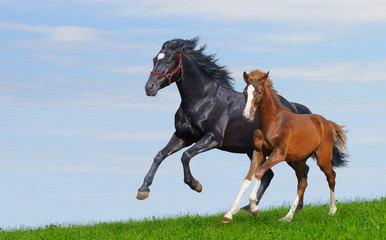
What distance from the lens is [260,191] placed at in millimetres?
12492

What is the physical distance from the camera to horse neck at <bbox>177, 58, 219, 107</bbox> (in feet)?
38.3

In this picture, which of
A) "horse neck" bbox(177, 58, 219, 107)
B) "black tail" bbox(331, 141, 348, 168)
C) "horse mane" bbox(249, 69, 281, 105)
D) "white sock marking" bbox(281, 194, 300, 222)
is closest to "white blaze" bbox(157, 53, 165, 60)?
"horse neck" bbox(177, 58, 219, 107)

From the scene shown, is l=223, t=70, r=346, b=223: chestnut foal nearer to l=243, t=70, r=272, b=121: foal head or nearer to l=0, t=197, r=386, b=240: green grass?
l=243, t=70, r=272, b=121: foal head

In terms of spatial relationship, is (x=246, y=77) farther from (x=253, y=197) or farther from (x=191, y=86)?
(x=191, y=86)

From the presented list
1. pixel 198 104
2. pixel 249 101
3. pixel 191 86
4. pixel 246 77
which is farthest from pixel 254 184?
pixel 191 86

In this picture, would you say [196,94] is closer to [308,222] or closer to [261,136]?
[261,136]

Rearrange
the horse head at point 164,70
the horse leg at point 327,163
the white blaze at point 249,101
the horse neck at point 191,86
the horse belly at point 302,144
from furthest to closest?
1. the horse neck at point 191,86
2. the horse head at point 164,70
3. the horse leg at point 327,163
4. the horse belly at point 302,144
5. the white blaze at point 249,101

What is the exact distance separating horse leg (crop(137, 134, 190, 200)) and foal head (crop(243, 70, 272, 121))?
2.86 metres

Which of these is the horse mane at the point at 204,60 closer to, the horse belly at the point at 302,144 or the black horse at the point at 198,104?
the black horse at the point at 198,104

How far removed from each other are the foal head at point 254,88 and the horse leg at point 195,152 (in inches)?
85.2

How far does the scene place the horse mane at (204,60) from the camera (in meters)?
11.8

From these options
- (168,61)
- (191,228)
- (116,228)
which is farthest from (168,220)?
(168,61)

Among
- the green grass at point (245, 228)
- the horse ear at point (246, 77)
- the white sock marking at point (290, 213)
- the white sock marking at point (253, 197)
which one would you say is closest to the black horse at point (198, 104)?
the green grass at point (245, 228)

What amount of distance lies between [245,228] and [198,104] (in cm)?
283
